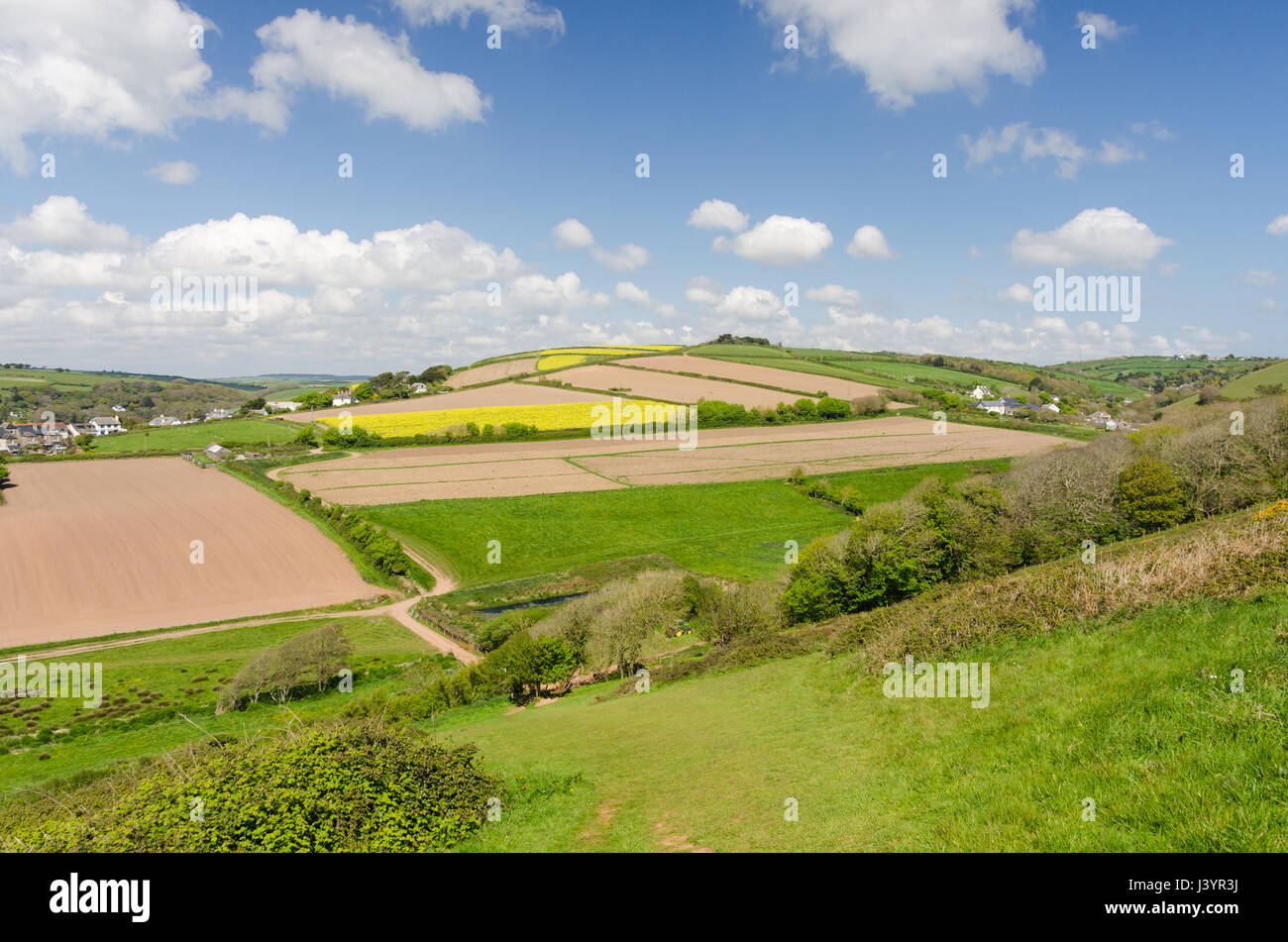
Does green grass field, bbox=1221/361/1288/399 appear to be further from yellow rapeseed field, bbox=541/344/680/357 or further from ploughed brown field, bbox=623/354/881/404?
yellow rapeseed field, bbox=541/344/680/357

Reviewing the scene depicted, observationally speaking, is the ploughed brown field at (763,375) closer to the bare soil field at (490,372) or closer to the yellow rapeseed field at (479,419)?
the bare soil field at (490,372)

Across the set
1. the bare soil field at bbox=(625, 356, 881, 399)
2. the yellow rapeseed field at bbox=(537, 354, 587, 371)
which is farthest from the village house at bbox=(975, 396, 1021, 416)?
the yellow rapeseed field at bbox=(537, 354, 587, 371)

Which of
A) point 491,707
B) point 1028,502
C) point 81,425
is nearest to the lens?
point 491,707

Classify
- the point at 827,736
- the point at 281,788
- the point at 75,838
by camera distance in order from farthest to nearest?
the point at 827,736
the point at 281,788
the point at 75,838
